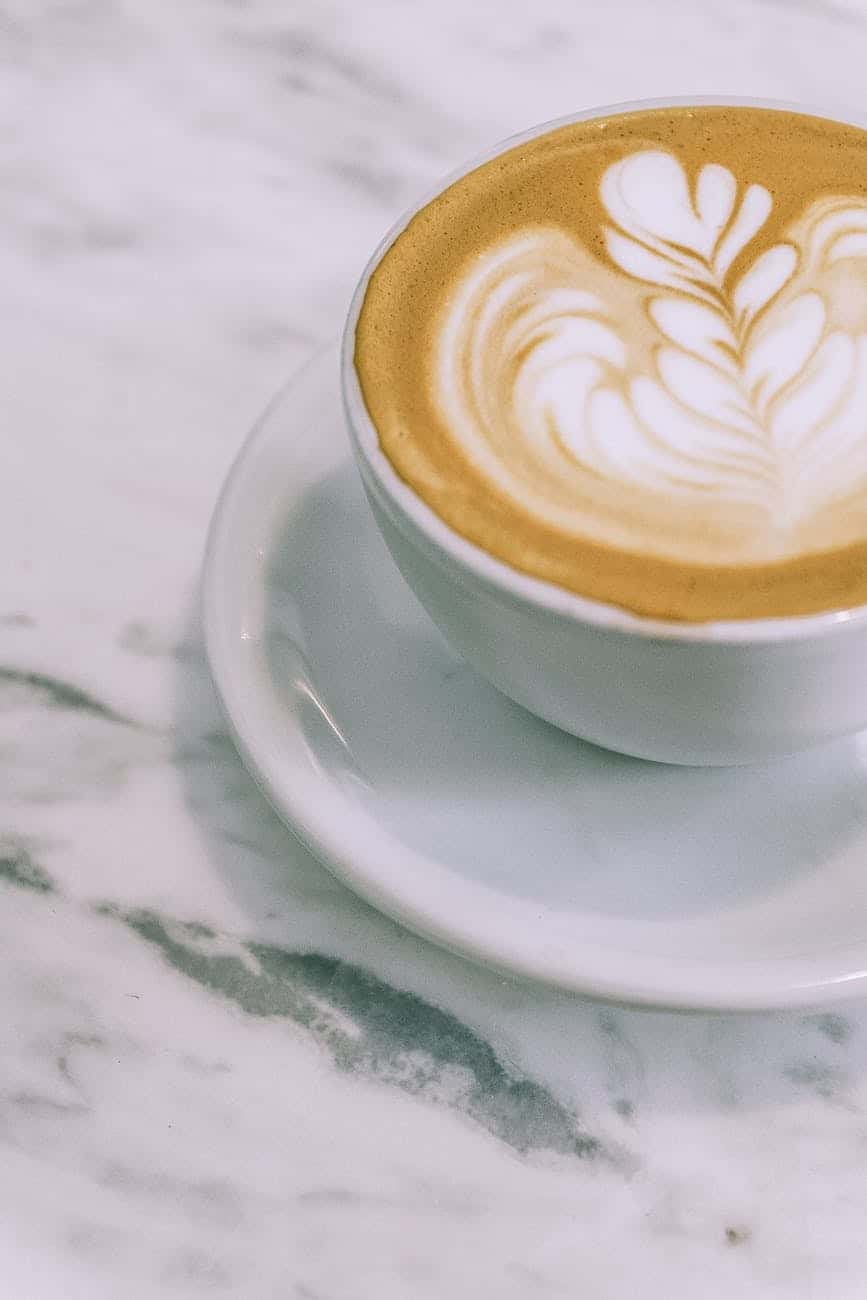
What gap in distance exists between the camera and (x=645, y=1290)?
709mm

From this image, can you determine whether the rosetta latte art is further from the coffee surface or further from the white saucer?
the white saucer

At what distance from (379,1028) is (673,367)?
0.43 m

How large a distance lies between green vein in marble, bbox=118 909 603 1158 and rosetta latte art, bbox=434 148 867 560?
31cm

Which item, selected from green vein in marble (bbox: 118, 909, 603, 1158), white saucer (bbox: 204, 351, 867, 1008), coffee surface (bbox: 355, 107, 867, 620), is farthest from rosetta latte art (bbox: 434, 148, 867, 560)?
green vein in marble (bbox: 118, 909, 603, 1158)

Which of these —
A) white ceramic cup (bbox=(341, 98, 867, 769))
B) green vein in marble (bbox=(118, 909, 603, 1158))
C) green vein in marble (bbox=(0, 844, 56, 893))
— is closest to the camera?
white ceramic cup (bbox=(341, 98, 867, 769))

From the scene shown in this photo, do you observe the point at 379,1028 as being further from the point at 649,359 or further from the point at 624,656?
the point at 649,359

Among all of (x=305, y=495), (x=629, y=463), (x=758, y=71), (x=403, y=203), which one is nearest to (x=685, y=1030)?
(x=629, y=463)

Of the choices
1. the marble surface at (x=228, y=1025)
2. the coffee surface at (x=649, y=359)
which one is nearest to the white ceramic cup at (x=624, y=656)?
the coffee surface at (x=649, y=359)

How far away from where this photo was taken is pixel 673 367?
0.79 metres

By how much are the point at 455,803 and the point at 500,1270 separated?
262mm

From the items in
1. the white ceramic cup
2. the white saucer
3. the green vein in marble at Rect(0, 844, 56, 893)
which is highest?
the white ceramic cup

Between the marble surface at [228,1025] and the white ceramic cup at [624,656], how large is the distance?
16cm

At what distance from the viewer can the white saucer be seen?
73cm

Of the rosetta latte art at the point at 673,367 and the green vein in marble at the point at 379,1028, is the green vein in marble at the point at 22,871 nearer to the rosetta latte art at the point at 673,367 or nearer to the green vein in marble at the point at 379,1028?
the green vein in marble at the point at 379,1028
